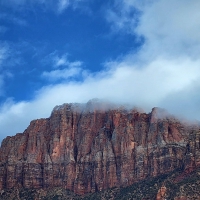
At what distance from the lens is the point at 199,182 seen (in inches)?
7269

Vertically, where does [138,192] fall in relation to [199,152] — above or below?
below

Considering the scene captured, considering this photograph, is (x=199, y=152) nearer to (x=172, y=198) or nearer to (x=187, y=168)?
(x=187, y=168)

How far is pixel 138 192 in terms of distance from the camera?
7707 inches

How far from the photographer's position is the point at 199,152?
196 m

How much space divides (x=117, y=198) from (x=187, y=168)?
26.3 metres

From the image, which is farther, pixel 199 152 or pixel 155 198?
pixel 199 152

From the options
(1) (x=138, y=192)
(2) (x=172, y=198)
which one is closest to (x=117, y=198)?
(1) (x=138, y=192)

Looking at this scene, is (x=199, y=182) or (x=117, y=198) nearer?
(x=199, y=182)

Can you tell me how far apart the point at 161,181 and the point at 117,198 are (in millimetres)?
16410

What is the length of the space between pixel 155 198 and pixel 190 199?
11.8 m

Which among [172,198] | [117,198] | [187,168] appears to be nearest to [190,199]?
[172,198]

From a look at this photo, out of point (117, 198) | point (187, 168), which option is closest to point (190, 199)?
point (187, 168)

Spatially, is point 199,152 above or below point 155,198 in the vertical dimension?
above

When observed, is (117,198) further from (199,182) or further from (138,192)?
(199,182)
